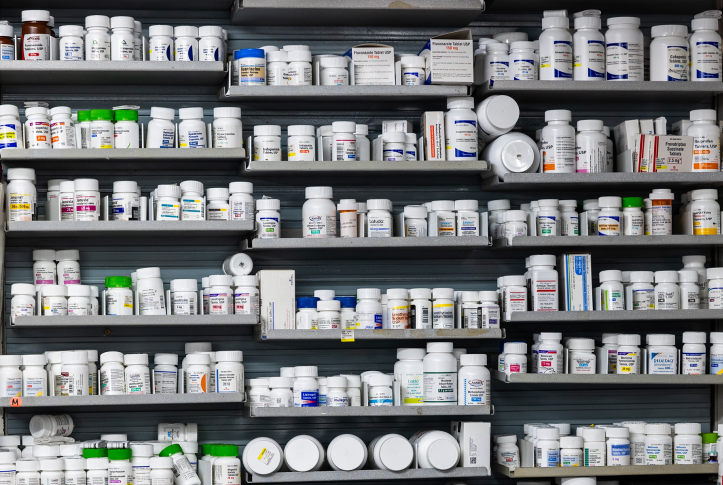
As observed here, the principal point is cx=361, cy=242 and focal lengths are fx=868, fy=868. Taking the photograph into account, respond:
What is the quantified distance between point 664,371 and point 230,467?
1855mm

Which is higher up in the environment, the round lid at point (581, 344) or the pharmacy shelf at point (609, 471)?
the round lid at point (581, 344)

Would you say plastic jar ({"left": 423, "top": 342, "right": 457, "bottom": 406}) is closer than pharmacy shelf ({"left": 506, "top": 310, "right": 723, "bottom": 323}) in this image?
Yes

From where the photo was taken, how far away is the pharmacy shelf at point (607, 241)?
3.70 meters

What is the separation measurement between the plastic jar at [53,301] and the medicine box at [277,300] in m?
0.79

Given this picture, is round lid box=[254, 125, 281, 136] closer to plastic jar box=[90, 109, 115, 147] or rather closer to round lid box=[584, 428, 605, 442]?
plastic jar box=[90, 109, 115, 147]

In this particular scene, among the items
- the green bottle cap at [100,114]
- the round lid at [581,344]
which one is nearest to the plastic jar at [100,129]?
the green bottle cap at [100,114]

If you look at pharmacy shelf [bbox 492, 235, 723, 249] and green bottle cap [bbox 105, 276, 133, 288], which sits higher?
pharmacy shelf [bbox 492, 235, 723, 249]

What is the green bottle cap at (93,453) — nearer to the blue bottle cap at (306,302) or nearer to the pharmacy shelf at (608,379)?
the blue bottle cap at (306,302)

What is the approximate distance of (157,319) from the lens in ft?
11.5

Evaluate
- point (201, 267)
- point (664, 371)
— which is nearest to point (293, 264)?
point (201, 267)

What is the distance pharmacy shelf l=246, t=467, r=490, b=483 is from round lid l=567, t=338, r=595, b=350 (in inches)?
25.3

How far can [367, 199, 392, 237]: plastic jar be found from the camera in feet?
12.1

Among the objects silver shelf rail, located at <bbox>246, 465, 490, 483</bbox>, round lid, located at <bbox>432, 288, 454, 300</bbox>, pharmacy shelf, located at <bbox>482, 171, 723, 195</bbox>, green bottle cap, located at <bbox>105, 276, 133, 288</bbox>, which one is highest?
pharmacy shelf, located at <bbox>482, 171, 723, 195</bbox>

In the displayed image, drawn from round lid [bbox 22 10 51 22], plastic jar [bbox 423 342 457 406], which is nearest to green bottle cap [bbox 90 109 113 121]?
round lid [bbox 22 10 51 22]
